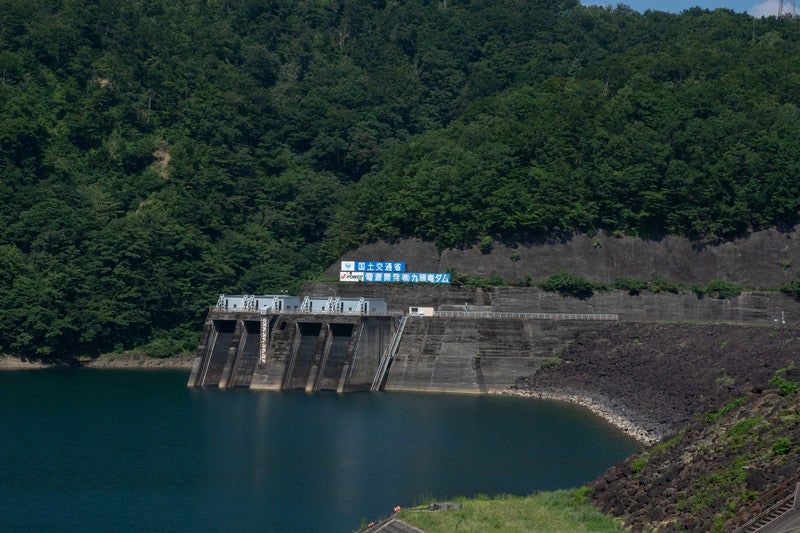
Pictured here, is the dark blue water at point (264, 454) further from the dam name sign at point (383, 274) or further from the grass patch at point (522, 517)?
the dam name sign at point (383, 274)

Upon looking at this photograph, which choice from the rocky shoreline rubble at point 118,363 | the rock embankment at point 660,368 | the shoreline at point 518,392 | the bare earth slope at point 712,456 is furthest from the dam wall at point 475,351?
the rocky shoreline rubble at point 118,363

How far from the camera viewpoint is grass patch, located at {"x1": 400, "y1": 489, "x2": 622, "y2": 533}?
55.2 meters

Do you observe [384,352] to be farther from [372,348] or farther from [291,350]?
[291,350]

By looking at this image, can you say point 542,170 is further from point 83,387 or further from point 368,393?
point 83,387

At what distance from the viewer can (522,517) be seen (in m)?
57.4

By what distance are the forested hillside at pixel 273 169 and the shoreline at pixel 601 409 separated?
93.6ft

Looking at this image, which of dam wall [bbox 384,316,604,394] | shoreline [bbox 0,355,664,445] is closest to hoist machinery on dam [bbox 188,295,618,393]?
dam wall [bbox 384,316,604,394]

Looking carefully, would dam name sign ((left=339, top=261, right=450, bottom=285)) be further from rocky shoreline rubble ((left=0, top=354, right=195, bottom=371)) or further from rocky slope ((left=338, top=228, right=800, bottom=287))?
rocky shoreline rubble ((left=0, top=354, right=195, bottom=371))

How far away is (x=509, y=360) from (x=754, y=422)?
66.2m

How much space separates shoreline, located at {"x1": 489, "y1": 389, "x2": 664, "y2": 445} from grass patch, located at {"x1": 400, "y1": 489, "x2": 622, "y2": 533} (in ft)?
94.6

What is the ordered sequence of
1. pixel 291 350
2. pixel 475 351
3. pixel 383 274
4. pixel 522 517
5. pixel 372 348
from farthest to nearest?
1. pixel 383 274
2. pixel 291 350
3. pixel 372 348
4. pixel 475 351
5. pixel 522 517

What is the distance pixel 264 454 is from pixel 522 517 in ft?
113

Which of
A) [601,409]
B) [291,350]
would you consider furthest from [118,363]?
[601,409]

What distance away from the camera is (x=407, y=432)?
96.8 meters
